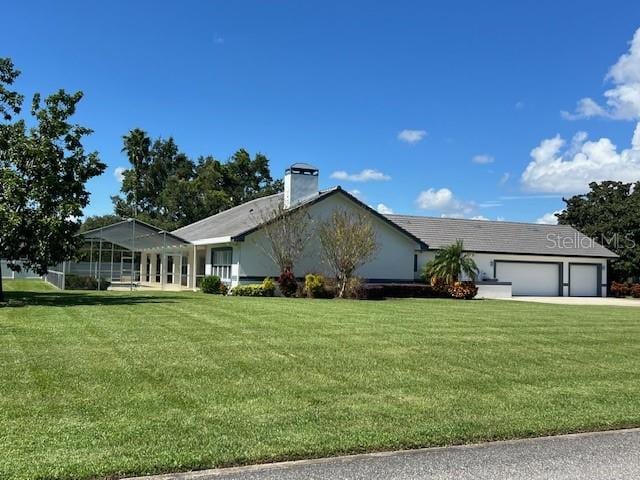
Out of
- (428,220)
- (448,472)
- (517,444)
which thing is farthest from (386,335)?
(428,220)

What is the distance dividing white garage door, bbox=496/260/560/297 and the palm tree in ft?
22.0

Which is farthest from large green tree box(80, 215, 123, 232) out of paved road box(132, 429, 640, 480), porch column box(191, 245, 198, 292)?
paved road box(132, 429, 640, 480)

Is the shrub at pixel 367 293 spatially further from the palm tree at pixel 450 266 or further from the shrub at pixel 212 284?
the shrub at pixel 212 284

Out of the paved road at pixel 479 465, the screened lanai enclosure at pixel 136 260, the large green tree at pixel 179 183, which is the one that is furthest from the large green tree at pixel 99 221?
the paved road at pixel 479 465

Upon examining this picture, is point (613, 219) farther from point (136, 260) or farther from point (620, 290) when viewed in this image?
point (136, 260)

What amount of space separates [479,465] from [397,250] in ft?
92.0

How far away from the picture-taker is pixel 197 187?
59.1 m

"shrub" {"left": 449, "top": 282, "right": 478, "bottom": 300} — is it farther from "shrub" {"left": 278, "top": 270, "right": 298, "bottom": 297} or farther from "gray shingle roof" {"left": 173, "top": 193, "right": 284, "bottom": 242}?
"gray shingle roof" {"left": 173, "top": 193, "right": 284, "bottom": 242}

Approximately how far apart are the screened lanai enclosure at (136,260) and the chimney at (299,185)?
635 centimetres

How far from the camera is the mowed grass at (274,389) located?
5.69 m

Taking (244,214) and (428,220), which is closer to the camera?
(244,214)

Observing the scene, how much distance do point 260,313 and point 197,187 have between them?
43922 millimetres

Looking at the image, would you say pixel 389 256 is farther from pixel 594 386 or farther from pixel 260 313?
pixel 594 386

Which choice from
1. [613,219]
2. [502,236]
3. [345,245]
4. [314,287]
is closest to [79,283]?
[314,287]
